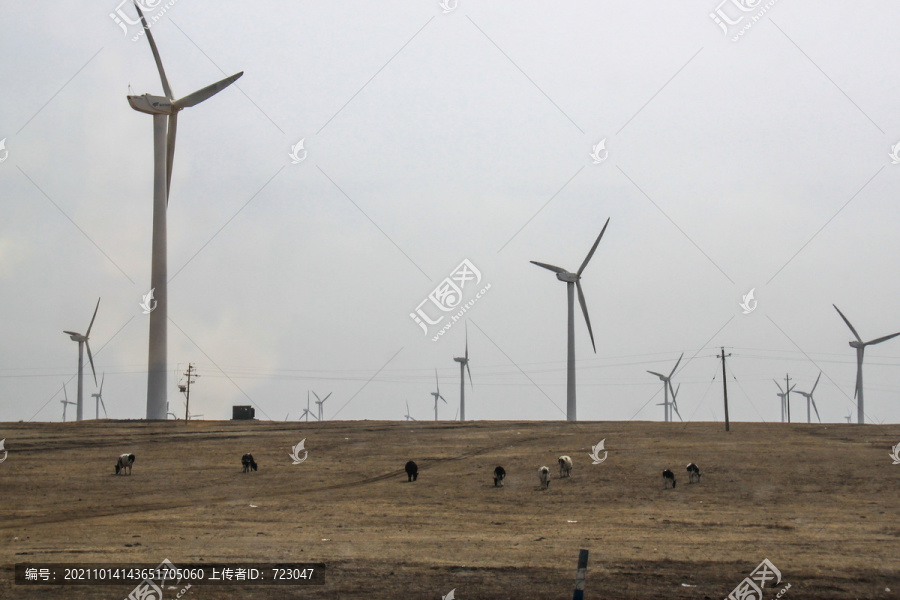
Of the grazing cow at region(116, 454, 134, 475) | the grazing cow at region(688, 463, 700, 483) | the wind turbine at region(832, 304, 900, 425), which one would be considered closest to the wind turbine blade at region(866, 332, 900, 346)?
the wind turbine at region(832, 304, 900, 425)

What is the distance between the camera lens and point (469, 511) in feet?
119

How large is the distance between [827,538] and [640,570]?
951cm

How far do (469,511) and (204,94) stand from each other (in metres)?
62.7

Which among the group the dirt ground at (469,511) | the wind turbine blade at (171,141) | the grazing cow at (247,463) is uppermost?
the wind turbine blade at (171,141)

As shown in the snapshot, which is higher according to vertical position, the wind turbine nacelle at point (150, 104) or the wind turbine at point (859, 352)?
the wind turbine nacelle at point (150, 104)

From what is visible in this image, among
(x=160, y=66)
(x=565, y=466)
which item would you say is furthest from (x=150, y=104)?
(x=565, y=466)

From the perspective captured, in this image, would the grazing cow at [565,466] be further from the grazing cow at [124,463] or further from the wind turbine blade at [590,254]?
the wind turbine blade at [590,254]

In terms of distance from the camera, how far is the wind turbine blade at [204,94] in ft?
278

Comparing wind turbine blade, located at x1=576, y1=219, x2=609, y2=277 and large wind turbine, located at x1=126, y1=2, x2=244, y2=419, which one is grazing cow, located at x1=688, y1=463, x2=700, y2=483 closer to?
large wind turbine, located at x1=126, y1=2, x2=244, y2=419

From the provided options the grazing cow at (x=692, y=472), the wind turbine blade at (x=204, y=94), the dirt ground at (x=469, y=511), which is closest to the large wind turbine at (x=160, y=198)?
the wind turbine blade at (x=204, y=94)

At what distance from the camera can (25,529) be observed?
29.2m

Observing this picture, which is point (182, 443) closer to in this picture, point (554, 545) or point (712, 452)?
point (712, 452)

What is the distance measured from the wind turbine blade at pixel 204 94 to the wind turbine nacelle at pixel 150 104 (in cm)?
84

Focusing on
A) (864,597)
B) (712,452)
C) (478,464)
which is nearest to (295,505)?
(478,464)
